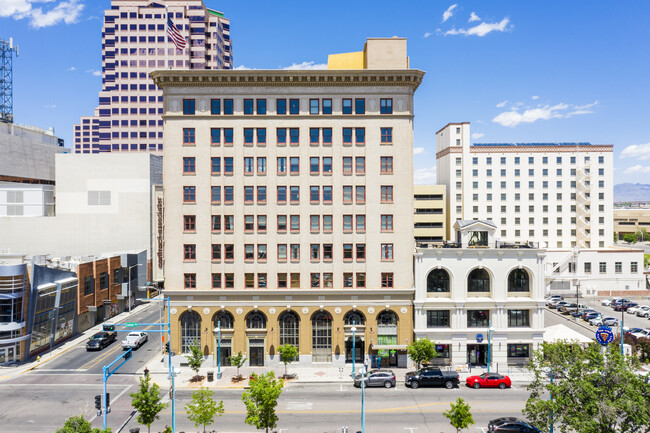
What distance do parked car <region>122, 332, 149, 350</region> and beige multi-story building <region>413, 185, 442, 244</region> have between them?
63671mm

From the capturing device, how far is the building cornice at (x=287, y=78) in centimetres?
4894

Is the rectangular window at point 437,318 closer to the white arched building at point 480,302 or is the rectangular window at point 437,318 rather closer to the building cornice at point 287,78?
the white arched building at point 480,302

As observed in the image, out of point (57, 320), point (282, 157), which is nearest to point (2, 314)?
point (57, 320)

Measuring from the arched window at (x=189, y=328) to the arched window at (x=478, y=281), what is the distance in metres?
30.9

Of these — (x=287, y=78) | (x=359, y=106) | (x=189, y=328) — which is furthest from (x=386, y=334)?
(x=287, y=78)

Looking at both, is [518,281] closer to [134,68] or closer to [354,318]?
[354,318]

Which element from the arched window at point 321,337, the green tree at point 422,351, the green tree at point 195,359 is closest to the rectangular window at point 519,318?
the green tree at point 422,351

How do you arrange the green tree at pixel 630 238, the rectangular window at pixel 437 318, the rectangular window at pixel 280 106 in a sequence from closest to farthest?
the rectangular window at pixel 437 318 → the rectangular window at pixel 280 106 → the green tree at pixel 630 238

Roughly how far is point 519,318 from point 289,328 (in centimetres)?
2580

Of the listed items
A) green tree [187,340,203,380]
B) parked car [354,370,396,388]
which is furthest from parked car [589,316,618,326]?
green tree [187,340,203,380]

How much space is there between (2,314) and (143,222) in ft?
129

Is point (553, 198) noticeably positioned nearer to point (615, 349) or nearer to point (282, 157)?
point (282, 157)

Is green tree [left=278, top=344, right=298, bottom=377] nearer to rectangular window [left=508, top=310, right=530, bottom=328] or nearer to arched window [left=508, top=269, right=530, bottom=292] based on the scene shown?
rectangular window [left=508, top=310, right=530, bottom=328]

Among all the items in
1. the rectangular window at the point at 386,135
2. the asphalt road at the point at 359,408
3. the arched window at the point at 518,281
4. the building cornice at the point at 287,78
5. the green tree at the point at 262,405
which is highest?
the building cornice at the point at 287,78
